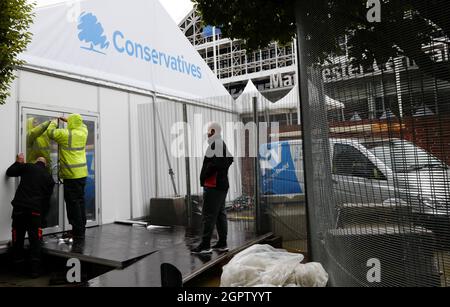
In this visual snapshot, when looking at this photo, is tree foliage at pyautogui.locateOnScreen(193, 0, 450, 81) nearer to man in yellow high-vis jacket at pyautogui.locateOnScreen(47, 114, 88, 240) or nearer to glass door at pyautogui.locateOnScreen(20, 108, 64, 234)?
man in yellow high-vis jacket at pyautogui.locateOnScreen(47, 114, 88, 240)

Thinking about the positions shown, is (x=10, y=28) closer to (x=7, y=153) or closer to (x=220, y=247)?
(x=7, y=153)

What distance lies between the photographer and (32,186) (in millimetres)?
5641

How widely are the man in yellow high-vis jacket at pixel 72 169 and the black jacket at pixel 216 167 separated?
254cm

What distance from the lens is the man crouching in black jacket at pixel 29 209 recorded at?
5551 millimetres

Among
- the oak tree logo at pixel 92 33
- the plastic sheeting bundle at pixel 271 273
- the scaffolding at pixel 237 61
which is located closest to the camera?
the plastic sheeting bundle at pixel 271 273

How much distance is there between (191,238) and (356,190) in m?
3.99

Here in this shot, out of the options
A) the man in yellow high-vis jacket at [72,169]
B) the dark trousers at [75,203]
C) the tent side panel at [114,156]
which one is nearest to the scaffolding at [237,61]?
the tent side panel at [114,156]

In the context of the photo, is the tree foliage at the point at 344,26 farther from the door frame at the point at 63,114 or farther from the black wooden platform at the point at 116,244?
the door frame at the point at 63,114

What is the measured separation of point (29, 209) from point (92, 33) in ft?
14.5

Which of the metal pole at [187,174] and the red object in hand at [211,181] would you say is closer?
the red object in hand at [211,181]

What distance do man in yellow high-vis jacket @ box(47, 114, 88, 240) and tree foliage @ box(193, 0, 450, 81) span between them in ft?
11.5

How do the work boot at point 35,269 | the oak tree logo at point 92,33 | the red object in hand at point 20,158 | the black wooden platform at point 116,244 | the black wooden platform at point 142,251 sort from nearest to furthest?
the black wooden platform at point 142,251 → the black wooden platform at point 116,244 → the work boot at point 35,269 → the red object in hand at point 20,158 → the oak tree logo at point 92,33

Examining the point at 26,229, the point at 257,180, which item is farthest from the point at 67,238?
the point at 257,180
